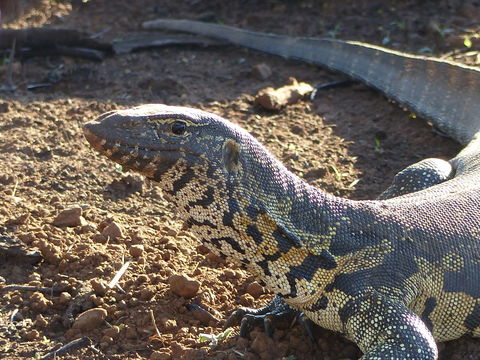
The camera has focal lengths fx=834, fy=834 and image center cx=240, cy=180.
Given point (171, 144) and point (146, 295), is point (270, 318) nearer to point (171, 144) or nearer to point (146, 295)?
point (146, 295)

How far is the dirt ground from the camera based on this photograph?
5.14 meters

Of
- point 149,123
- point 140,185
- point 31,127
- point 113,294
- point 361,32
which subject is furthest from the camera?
point 361,32

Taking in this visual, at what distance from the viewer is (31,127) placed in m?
7.89

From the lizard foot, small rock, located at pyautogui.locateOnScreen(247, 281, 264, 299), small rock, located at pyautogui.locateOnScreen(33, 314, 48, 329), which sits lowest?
small rock, located at pyautogui.locateOnScreen(33, 314, 48, 329)

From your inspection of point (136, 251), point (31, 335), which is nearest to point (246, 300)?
point (136, 251)

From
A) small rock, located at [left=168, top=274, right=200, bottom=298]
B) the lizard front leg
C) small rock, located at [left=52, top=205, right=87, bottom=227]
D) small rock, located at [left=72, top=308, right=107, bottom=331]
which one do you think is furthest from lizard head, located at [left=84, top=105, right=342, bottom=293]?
small rock, located at [left=52, top=205, right=87, bottom=227]

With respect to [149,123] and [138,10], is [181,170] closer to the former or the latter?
[149,123]

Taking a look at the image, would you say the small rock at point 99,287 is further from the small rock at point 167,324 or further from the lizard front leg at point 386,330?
the lizard front leg at point 386,330

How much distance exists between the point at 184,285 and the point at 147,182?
1835 mm

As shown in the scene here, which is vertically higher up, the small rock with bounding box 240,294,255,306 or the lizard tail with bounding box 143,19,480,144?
the lizard tail with bounding box 143,19,480,144

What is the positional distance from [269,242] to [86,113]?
13.5 feet

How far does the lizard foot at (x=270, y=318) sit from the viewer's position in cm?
516

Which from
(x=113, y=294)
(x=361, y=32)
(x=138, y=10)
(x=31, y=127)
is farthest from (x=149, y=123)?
(x=138, y=10)

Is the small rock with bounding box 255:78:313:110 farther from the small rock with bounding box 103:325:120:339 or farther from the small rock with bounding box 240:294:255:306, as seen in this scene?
the small rock with bounding box 103:325:120:339
